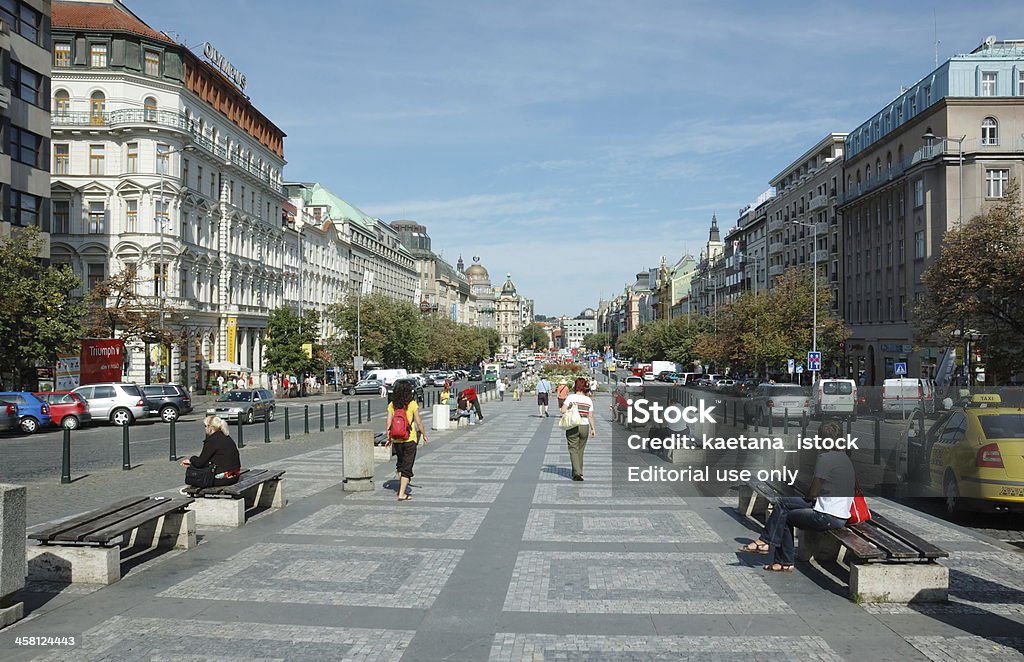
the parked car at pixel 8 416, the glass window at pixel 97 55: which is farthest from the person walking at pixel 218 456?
the glass window at pixel 97 55

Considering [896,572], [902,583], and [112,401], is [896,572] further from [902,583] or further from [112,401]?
[112,401]

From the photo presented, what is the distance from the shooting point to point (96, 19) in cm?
5122

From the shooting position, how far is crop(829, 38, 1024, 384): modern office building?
4847 centimetres

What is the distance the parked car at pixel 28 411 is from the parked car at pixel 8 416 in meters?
0.10

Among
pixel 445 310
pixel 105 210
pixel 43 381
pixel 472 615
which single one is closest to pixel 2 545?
pixel 472 615

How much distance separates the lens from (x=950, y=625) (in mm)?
6836

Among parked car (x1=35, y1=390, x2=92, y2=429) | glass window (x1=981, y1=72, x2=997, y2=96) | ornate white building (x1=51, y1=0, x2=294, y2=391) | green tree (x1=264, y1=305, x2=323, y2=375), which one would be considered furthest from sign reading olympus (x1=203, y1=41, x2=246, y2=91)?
glass window (x1=981, y1=72, x2=997, y2=96)

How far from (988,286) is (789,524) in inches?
1027

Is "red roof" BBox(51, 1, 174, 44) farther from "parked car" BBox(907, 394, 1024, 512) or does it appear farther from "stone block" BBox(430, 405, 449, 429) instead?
"parked car" BBox(907, 394, 1024, 512)

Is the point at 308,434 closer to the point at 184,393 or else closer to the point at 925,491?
the point at 184,393

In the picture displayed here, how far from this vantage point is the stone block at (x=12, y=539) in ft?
21.3

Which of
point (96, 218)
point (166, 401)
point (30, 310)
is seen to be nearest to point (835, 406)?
point (166, 401)

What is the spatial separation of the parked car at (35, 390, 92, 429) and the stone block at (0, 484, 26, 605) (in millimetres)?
26741

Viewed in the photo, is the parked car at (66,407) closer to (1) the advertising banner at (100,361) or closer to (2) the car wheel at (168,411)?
(2) the car wheel at (168,411)
